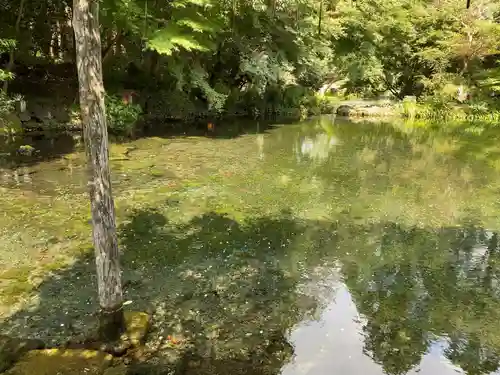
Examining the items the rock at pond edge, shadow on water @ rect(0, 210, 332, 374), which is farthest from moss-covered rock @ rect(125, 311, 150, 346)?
the rock at pond edge

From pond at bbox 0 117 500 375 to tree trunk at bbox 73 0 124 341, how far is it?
70 cm

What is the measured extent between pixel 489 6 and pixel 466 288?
30.3m

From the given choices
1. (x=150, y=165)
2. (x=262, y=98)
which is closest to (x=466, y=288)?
(x=150, y=165)

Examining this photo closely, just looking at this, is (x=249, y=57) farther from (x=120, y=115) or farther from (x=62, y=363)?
(x=62, y=363)

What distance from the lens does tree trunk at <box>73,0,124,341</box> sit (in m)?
4.46

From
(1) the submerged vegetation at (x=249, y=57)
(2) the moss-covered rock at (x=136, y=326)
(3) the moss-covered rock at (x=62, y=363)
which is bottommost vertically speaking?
(2) the moss-covered rock at (x=136, y=326)

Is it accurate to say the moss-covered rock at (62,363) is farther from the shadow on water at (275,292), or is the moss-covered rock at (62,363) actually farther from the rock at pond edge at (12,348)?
the shadow on water at (275,292)

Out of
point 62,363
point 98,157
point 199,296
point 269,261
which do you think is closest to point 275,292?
point 269,261

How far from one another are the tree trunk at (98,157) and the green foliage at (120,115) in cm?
1423

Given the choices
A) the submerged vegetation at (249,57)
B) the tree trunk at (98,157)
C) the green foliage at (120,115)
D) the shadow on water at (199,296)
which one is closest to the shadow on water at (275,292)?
the shadow on water at (199,296)

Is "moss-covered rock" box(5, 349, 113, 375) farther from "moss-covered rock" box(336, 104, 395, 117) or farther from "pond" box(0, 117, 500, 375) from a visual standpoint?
"moss-covered rock" box(336, 104, 395, 117)

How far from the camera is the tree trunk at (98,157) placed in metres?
4.46

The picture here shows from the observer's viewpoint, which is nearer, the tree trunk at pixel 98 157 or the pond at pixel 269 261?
the tree trunk at pixel 98 157

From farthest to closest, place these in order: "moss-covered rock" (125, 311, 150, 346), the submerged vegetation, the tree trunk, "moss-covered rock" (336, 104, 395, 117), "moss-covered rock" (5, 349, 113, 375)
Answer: "moss-covered rock" (336, 104, 395, 117)
the submerged vegetation
"moss-covered rock" (125, 311, 150, 346)
"moss-covered rock" (5, 349, 113, 375)
the tree trunk
